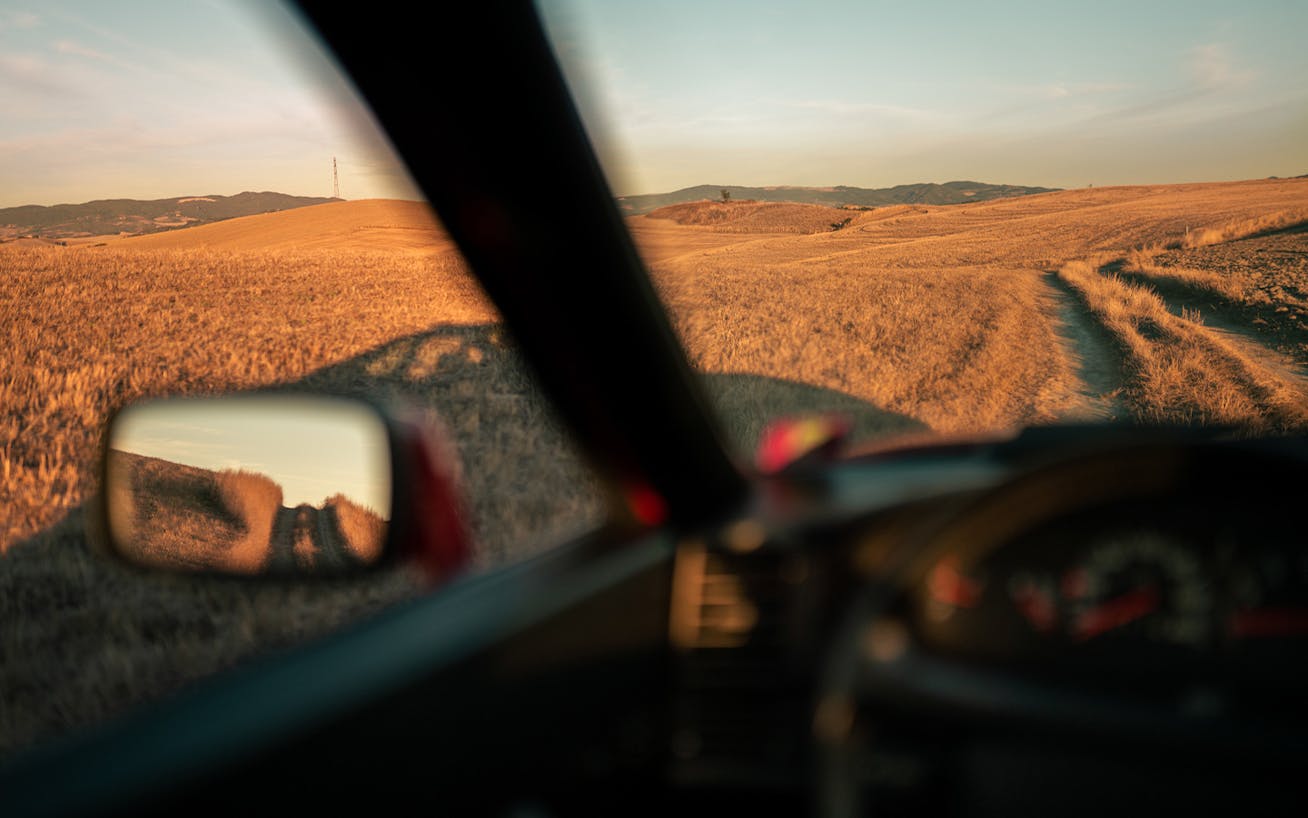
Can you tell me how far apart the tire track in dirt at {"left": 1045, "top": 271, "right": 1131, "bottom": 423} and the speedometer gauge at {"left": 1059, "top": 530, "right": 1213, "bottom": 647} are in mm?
6817

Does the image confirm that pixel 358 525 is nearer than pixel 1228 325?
Yes

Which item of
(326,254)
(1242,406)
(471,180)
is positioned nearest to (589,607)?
(471,180)

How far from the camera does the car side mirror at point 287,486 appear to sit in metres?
2.03

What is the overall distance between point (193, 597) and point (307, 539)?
165 centimetres

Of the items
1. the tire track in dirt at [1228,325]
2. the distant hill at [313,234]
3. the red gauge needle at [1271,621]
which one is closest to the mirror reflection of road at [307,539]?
the distant hill at [313,234]

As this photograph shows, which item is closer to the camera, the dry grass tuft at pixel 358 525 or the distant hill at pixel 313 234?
the distant hill at pixel 313 234

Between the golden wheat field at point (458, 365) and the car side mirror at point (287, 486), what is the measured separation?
4.9 inches

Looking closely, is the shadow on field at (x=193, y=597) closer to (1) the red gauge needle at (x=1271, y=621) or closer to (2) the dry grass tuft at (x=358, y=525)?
(2) the dry grass tuft at (x=358, y=525)

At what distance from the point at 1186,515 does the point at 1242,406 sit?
720 centimetres

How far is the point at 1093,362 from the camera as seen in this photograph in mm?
10703

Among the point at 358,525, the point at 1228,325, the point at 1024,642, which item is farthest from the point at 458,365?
the point at 1228,325

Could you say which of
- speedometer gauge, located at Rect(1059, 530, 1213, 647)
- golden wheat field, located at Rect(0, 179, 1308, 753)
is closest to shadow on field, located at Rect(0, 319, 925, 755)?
golden wheat field, located at Rect(0, 179, 1308, 753)

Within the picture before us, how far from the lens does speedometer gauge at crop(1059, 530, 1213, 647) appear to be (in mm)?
1928

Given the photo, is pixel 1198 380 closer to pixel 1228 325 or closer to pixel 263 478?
pixel 1228 325
